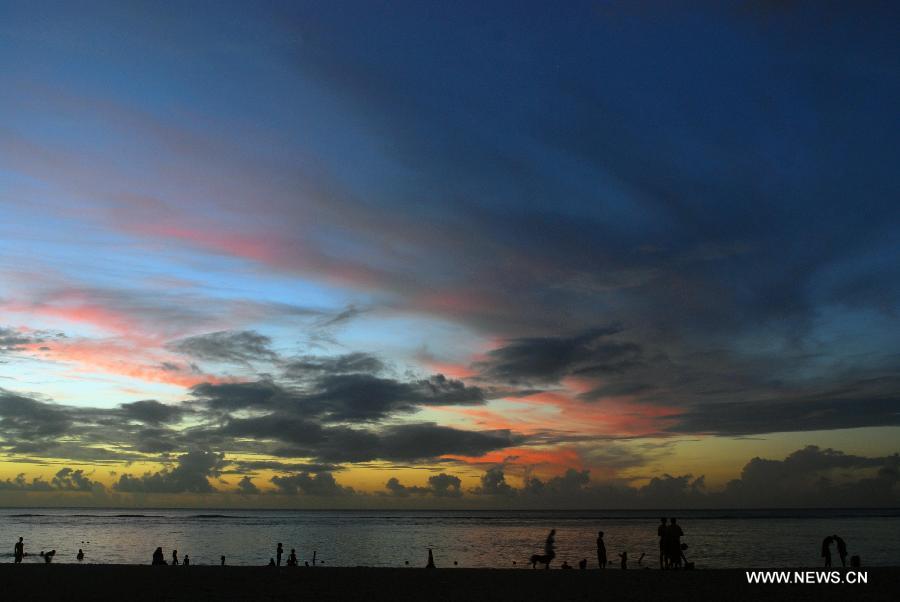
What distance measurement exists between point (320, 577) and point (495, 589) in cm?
970

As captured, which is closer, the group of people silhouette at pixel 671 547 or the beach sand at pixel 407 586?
the beach sand at pixel 407 586

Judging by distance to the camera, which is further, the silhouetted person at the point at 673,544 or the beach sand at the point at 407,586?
the silhouetted person at the point at 673,544

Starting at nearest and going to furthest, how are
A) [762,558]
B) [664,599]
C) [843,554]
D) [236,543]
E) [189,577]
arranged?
[664,599] < [189,577] < [843,554] < [762,558] < [236,543]

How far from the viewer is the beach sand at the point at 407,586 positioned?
2273 cm

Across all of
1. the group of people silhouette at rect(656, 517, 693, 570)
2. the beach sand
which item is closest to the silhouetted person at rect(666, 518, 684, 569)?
the group of people silhouette at rect(656, 517, 693, 570)

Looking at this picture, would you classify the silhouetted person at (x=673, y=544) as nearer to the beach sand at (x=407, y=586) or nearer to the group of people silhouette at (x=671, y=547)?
the group of people silhouette at (x=671, y=547)

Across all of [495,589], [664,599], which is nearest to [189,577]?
[495,589]

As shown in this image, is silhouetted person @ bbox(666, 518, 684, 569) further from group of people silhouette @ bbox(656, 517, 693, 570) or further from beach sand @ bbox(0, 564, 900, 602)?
beach sand @ bbox(0, 564, 900, 602)

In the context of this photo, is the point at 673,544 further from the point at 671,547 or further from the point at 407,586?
the point at 407,586

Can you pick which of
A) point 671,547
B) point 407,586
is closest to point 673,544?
point 671,547

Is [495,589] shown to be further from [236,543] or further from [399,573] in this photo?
[236,543]

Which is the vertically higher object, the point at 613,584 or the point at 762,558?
the point at 613,584

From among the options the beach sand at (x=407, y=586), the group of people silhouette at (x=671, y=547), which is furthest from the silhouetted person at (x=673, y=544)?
the beach sand at (x=407, y=586)

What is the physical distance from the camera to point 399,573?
107ft
